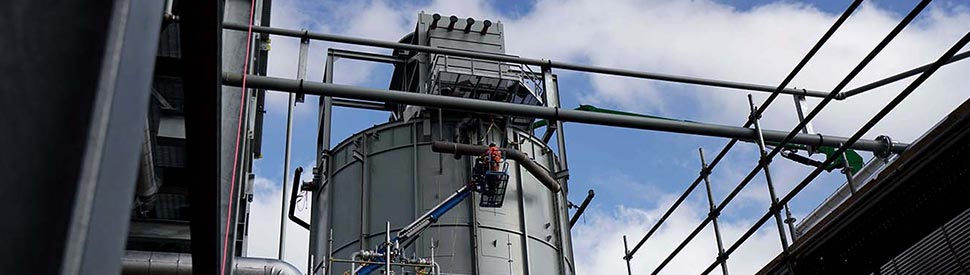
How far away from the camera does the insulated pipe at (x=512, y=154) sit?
14.8 metres

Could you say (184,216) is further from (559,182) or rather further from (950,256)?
(559,182)

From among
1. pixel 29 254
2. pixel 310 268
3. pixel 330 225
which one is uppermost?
pixel 330 225

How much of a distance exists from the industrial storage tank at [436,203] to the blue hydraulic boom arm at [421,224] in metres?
0.29

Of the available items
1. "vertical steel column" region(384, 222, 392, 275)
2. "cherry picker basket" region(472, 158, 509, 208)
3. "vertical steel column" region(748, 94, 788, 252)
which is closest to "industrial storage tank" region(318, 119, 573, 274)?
"cherry picker basket" region(472, 158, 509, 208)

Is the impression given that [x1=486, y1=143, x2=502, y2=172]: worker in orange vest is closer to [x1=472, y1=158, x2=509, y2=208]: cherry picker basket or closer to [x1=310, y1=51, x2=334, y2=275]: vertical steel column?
[x1=472, y1=158, x2=509, y2=208]: cherry picker basket

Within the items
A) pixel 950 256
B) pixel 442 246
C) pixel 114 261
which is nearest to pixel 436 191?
pixel 442 246

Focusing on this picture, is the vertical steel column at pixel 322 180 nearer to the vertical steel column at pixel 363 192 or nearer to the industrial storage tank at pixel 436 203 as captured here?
the industrial storage tank at pixel 436 203

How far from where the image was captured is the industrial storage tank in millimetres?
14438

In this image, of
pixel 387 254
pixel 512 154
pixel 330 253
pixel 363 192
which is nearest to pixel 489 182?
pixel 512 154

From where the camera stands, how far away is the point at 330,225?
50.4ft

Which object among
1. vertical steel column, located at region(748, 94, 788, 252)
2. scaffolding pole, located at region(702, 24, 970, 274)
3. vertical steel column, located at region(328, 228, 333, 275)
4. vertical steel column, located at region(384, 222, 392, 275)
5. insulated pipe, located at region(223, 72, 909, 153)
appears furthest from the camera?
vertical steel column, located at region(328, 228, 333, 275)

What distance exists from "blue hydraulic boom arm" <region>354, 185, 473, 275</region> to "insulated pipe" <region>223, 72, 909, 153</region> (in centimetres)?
457

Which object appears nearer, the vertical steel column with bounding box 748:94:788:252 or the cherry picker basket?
A: the vertical steel column with bounding box 748:94:788:252

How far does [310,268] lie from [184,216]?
7.00 m
